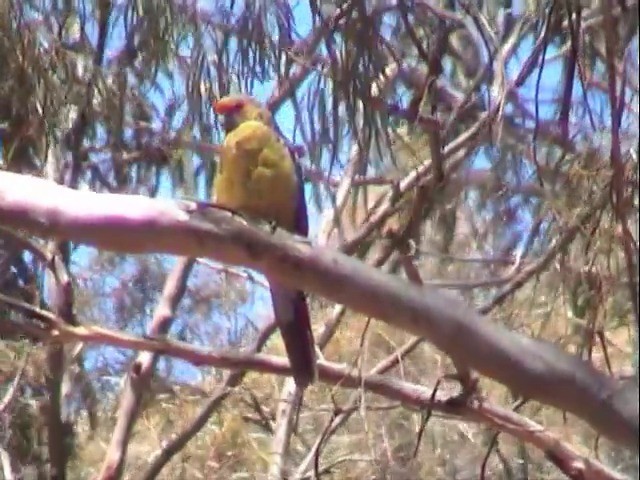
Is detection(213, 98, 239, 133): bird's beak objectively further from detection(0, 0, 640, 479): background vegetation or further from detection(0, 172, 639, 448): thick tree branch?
detection(0, 172, 639, 448): thick tree branch

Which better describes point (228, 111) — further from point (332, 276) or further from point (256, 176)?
point (332, 276)

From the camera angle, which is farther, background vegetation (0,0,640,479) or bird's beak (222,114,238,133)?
bird's beak (222,114,238,133)

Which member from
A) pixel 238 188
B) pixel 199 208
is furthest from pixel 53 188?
pixel 238 188

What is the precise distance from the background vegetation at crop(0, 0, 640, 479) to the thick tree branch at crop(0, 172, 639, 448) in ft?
0.42

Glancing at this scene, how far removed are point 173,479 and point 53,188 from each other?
181cm

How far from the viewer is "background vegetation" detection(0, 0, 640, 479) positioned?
5.59 ft

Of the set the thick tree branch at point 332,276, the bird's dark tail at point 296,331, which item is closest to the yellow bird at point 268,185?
the bird's dark tail at point 296,331

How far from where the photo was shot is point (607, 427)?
94cm

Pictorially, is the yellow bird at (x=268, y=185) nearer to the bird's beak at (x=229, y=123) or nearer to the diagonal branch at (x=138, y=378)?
the bird's beak at (x=229, y=123)

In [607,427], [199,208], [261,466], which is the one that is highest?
[261,466]

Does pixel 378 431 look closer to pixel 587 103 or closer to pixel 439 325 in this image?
pixel 587 103

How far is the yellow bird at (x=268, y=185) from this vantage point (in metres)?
1.84

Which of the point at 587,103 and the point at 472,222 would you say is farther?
the point at 472,222

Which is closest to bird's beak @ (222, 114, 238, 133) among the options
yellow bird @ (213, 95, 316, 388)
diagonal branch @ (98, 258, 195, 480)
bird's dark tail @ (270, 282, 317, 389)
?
yellow bird @ (213, 95, 316, 388)
